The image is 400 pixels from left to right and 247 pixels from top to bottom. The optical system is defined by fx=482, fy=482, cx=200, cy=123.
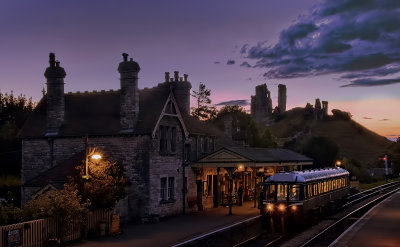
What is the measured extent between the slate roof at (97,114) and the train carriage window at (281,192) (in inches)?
345

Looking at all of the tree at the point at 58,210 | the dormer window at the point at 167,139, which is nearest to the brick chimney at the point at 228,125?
the dormer window at the point at 167,139

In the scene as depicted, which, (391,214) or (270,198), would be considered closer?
(270,198)

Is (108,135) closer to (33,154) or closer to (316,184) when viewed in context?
(33,154)

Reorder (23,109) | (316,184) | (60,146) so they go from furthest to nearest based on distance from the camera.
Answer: (23,109) < (60,146) < (316,184)

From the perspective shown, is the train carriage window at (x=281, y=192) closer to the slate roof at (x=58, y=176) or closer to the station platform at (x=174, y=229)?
the station platform at (x=174, y=229)

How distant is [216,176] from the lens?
4044 cm

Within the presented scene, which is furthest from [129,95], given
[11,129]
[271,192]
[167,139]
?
[11,129]

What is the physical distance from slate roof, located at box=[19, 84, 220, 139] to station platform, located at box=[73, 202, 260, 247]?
20.2 feet

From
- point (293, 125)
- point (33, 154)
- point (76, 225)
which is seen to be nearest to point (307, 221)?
point (76, 225)

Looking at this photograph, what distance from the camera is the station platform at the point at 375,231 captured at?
2138cm

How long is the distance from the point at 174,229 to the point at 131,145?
690 centimetres

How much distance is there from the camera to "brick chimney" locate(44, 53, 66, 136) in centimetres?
3366

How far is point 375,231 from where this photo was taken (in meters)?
24.8

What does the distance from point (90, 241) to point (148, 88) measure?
14538 millimetres
